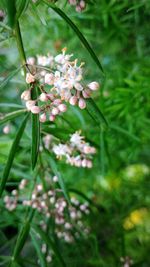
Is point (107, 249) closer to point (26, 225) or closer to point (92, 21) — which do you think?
point (26, 225)

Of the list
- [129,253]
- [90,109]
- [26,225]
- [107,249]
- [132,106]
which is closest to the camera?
[90,109]

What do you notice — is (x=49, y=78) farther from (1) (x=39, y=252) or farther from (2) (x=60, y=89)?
(1) (x=39, y=252)

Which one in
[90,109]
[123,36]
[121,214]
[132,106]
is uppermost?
[123,36]

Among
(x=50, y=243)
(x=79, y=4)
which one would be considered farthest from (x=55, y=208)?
(x=79, y=4)

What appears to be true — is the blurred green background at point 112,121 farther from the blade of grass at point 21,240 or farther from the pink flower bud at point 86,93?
the pink flower bud at point 86,93

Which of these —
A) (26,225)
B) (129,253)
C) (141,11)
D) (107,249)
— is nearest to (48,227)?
(26,225)

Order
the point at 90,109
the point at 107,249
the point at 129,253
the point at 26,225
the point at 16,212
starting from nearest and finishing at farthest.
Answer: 1. the point at 90,109
2. the point at 26,225
3. the point at 16,212
4. the point at 107,249
5. the point at 129,253

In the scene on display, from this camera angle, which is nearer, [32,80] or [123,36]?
[32,80]
